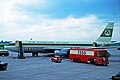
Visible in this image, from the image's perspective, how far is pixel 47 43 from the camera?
61.6 m

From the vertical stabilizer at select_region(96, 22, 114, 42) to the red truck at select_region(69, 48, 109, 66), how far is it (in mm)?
30912

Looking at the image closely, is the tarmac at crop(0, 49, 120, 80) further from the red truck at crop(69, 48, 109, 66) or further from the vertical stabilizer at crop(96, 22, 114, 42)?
the vertical stabilizer at crop(96, 22, 114, 42)

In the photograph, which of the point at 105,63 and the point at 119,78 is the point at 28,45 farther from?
the point at 119,78

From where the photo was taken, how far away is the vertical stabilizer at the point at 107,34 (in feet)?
238

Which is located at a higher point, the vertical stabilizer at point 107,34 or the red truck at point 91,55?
the vertical stabilizer at point 107,34

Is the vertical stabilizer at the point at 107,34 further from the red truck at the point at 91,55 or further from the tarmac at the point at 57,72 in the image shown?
the tarmac at the point at 57,72

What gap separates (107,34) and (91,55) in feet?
122

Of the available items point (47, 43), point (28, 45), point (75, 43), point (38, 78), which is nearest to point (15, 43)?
point (28, 45)

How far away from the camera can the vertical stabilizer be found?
72.7 metres

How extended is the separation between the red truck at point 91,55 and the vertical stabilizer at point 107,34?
101ft

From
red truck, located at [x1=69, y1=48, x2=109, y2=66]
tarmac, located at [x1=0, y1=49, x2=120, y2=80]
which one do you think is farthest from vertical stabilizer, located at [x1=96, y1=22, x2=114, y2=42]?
tarmac, located at [x1=0, y1=49, x2=120, y2=80]

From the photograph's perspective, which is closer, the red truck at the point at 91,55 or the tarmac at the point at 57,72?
the tarmac at the point at 57,72

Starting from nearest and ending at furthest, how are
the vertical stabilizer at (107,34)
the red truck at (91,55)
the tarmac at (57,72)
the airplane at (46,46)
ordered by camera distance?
the tarmac at (57,72)
the red truck at (91,55)
the airplane at (46,46)
the vertical stabilizer at (107,34)

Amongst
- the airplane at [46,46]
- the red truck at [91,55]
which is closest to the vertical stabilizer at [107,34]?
the airplane at [46,46]
